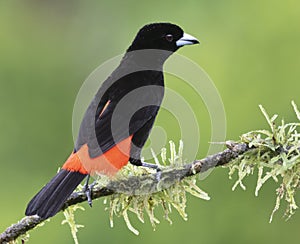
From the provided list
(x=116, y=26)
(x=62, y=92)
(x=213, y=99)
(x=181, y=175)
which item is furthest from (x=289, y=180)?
(x=116, y=26)

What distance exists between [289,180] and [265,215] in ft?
14.2

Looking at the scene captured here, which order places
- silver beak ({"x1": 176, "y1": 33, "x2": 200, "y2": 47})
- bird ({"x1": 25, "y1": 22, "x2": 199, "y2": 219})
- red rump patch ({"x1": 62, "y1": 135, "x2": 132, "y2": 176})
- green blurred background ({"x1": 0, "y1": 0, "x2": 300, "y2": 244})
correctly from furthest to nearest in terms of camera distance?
green blurred background ({"x1": 0, "y1": 0, "x2": 300, "y2": 244}) < silver beak ({"x1": 176, "y1": 33, "x2": 200, "y2": 47}) < red rump patch ({"x1": 62, "y1": 135, "x2": 132, "y2": 176}) < bird ({"x1": 25, "y1": 22, "x2": 199, "y2": 219})

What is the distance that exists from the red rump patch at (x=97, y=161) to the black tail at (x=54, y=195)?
0.04 meters

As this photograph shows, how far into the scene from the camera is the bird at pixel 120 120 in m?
3.45

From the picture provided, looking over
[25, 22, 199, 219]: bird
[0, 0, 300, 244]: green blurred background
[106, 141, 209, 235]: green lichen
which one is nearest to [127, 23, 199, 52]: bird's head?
[25, 22, 199, 219]: bird

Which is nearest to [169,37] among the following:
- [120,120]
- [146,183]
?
[120,120]

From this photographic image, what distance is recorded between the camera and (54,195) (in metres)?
3.32

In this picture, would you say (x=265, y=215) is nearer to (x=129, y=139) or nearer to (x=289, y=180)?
(x=129, y=139)

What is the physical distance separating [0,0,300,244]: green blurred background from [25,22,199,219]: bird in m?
0.49

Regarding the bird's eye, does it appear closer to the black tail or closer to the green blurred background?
the green blurred background

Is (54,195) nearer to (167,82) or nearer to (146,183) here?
(146,183)

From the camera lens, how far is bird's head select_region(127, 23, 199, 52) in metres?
4.29

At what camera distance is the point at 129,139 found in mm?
3803

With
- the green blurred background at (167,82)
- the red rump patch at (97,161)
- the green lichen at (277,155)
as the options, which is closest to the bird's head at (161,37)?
the green blurred background at (167,82)
